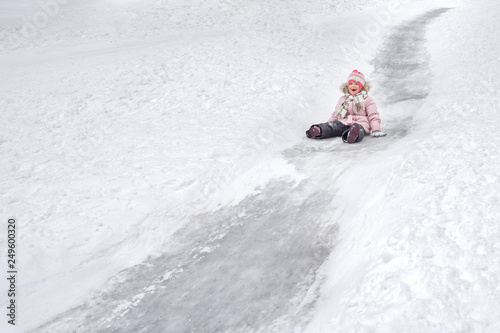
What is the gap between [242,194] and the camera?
5.88 metres

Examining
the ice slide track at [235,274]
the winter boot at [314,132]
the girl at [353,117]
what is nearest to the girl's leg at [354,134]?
the girl at [353,117]

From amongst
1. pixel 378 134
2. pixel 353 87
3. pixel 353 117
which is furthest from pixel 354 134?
pixel 353 87

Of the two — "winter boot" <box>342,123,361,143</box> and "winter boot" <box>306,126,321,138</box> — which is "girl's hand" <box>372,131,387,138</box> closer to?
"winter boot" <box>342,123,361,143</box>

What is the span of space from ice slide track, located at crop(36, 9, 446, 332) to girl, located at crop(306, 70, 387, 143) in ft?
4.81

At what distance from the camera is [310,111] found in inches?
368

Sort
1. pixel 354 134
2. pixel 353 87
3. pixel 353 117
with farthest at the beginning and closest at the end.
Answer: pixel 353 87, pixel 353 117, pixel 354 134

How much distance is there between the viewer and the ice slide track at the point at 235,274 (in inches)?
143

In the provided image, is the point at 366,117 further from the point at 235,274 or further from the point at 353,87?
the point at 235,274

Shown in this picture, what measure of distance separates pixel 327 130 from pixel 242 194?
103 inches

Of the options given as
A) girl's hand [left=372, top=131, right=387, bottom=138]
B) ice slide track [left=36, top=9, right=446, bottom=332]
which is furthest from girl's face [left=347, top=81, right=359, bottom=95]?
ice slide track [left=36, top=9, right=446, bottom=332]

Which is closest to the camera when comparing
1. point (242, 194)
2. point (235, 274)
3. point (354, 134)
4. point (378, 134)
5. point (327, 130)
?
point (235, 274)

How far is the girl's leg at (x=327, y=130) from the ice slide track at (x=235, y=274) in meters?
1.47

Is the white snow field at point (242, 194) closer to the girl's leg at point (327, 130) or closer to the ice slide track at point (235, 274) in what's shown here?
the ice slide track at point (235, 274)

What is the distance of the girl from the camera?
748 cm
